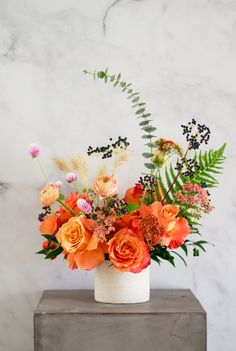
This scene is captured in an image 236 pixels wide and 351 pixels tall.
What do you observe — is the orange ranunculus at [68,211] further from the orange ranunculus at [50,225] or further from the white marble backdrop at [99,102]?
the white marble backdrop at [99,102]

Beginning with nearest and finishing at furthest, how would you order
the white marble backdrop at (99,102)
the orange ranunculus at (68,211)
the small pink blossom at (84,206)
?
the small pink blossom at (84,206)
the orange ranunculus at (68,211)
the white marble backdrop at (99,102)

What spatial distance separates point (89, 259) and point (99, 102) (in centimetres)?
42

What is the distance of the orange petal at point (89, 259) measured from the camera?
1.43 meters

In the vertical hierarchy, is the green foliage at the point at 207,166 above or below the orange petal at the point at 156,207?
above

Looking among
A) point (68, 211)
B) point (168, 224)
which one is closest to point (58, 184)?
point (68, 211)

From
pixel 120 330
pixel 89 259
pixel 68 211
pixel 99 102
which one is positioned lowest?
pixel 120 330

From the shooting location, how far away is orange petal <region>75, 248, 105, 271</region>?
4.70 ft

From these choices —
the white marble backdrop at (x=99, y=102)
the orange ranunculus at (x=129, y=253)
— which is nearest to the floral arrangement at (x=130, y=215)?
the orange ranunculus at (x=129, y=253)

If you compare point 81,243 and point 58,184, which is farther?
point 58,184

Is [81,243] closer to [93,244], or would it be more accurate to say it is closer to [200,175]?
[93,244]

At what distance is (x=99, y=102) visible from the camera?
5.46ft

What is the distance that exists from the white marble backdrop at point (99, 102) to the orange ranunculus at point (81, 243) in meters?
0.23

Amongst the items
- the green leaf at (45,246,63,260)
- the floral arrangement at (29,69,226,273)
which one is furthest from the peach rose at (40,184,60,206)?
the green leaf at (45,246,63,260)

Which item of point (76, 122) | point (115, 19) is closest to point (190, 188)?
point (76, 122)
